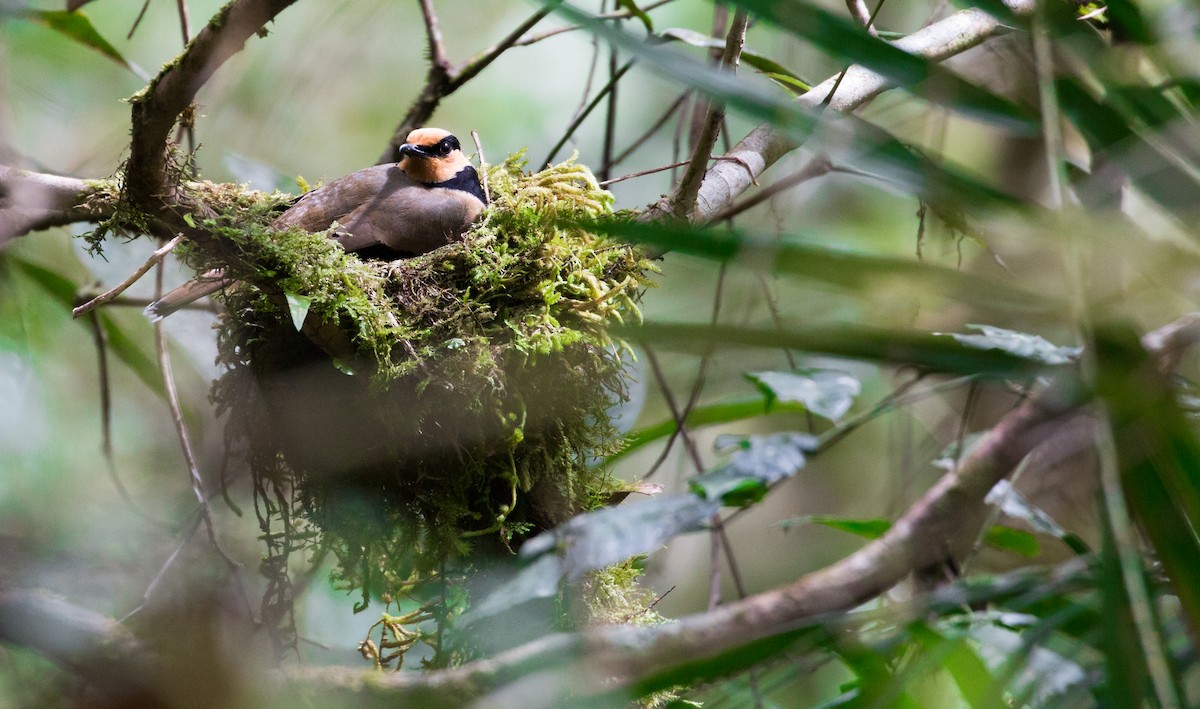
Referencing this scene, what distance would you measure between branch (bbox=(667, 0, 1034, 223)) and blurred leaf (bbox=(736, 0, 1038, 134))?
1377 millimetres

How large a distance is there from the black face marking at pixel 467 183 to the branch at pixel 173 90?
1008 millimetres

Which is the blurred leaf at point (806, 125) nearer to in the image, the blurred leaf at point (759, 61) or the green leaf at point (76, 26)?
the blurred leaf at point (759, 61)

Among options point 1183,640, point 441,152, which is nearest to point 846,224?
point 441,152

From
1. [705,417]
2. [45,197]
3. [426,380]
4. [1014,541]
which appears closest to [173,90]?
[426,380]

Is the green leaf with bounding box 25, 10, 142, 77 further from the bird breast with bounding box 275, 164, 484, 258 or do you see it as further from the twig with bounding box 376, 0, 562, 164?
the twig with bounding box 376, 0, 562, 164

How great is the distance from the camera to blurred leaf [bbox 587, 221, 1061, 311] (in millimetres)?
756

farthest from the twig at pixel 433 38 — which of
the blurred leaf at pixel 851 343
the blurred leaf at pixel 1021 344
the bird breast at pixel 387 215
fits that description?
the blurred leaf at pixel 851 343

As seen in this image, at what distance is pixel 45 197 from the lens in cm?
237

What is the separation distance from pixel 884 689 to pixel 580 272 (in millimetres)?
1475

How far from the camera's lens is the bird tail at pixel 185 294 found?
7.71 ft

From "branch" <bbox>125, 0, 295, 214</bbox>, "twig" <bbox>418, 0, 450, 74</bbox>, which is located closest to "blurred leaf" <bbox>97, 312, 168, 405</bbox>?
"branch" <bbox>125, 0, 295, 214</bbox>

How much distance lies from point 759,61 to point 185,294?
1784 mm

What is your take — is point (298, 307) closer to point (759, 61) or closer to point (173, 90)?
point (173, 90)

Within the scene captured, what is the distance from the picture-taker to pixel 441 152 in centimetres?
310
